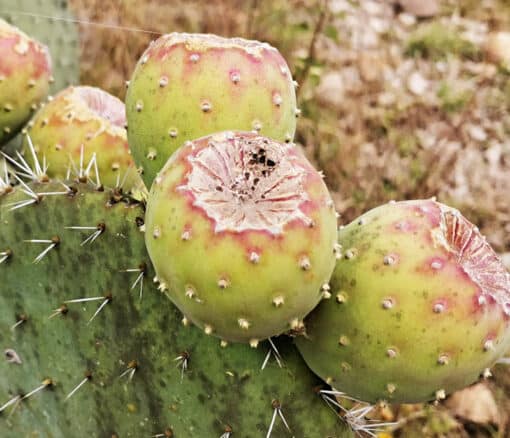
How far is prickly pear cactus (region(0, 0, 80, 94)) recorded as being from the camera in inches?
79.0

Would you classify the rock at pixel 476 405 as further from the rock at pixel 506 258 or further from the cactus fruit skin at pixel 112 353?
the cactus fruit skin at pixel 112 353

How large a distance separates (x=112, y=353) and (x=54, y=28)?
1.14 meters

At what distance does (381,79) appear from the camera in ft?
12.2

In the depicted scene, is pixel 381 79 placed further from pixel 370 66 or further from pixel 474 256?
pixel 474 256

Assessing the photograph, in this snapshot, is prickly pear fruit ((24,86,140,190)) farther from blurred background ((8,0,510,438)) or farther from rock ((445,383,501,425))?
blurred background ((8,0,510,438))

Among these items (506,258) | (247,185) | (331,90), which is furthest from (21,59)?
(331,90)

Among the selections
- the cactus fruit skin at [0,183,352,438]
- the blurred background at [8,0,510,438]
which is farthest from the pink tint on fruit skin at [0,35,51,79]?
the blurred background at [8,0,510,438]

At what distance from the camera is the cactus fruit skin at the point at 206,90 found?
0.96 m

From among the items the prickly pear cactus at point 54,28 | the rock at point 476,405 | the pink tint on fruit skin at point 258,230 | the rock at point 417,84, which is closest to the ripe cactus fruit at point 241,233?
the pink tint on fruit skin at point 258,230

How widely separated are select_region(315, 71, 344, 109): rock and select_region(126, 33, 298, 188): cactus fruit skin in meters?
2.56

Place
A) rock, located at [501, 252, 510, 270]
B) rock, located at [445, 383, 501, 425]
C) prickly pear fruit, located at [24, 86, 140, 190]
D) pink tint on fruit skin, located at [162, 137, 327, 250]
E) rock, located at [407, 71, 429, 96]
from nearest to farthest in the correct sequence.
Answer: pink tint on fruit skin, located at [162, 137, 327, 250], prickly pear fruit, located at [24, 86, 140, 190], rock, located at [445, 383, 501, 425], rock, located at [501, 252, 510, 270], rock, located at [407, 71, 429, 96]

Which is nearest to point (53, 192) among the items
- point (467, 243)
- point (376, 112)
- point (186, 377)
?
point (186, 377)

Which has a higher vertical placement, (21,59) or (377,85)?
(21,59)

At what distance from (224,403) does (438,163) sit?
227 cm
